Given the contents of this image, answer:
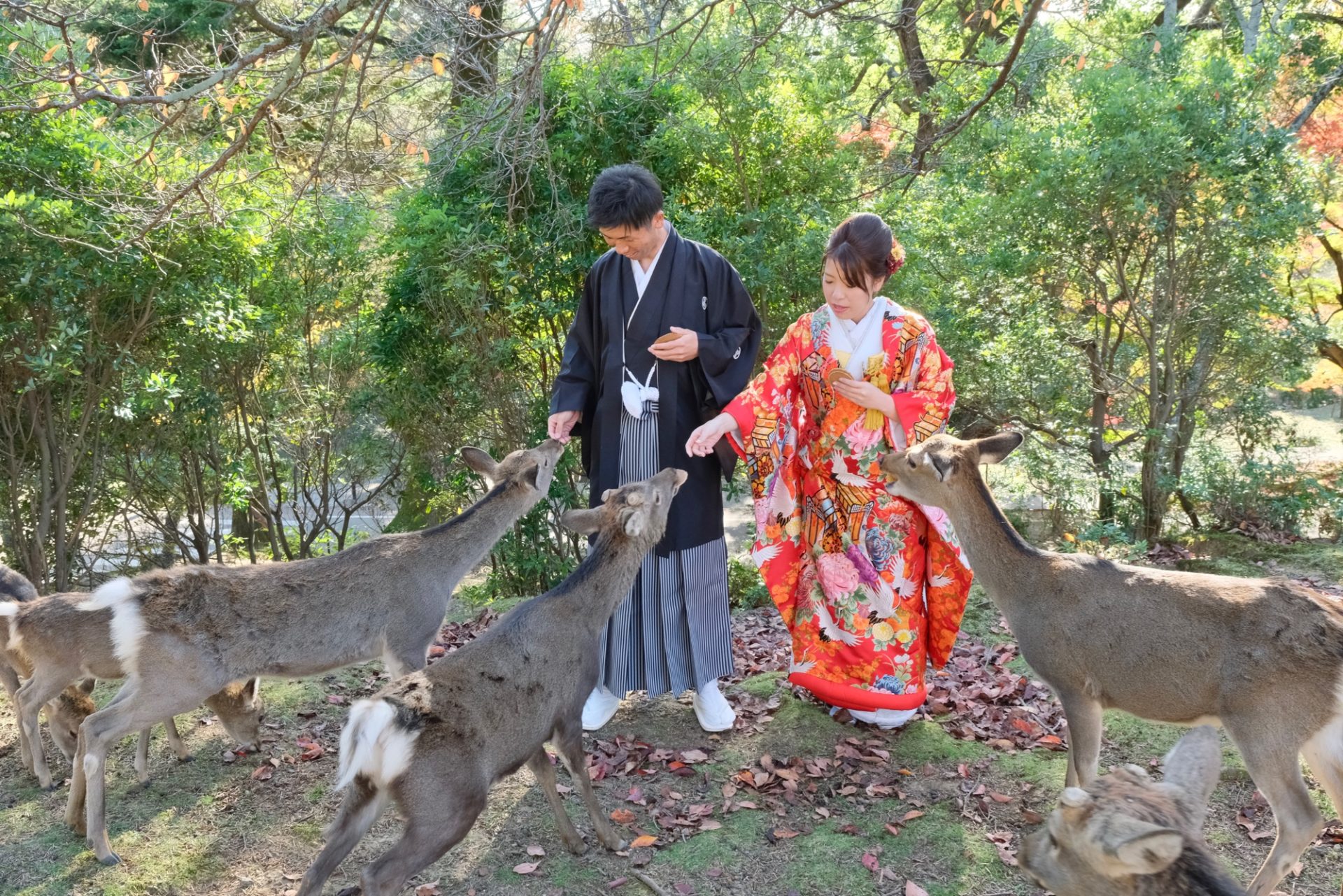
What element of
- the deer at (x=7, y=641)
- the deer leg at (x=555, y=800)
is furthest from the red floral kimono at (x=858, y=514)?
the deer at (x=7, y=641)

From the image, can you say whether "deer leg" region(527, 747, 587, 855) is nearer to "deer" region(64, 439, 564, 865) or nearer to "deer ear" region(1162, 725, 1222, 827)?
"deer" region(64, 439, 564, 865)

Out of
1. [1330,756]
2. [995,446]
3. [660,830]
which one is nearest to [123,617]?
[660,830]

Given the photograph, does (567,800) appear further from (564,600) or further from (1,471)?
(1,471)

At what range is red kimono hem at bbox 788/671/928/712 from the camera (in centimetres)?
493

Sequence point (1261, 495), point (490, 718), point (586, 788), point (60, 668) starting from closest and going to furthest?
point (490, 718), point (586, 788), point (60, 668), point (1261, 495)

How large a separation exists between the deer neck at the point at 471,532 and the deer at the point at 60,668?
→ 3.47 feet

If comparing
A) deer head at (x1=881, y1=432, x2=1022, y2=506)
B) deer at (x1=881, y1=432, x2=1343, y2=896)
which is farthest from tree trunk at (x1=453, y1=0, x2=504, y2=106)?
deer at (x1=881, y1=432, x2=1343, y2=896)

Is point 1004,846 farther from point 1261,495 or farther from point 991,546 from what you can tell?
point 1261,495

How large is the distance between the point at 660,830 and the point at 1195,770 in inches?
90.4

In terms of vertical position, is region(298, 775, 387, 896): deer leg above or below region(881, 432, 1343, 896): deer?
below

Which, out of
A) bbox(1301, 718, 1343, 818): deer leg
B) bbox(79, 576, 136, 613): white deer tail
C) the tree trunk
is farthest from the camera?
the tree trunk

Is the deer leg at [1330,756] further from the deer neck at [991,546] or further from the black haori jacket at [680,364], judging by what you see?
the black haori jacket at [680,364]

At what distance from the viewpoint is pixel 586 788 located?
4.11m

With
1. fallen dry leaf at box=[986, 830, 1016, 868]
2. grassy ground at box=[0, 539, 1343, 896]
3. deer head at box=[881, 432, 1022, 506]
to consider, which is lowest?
fallen dry leaf at box=[986, 830, 1016, 868]
